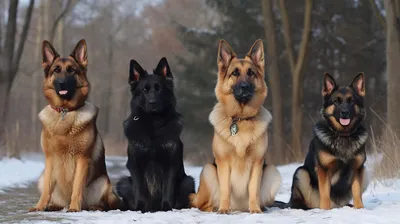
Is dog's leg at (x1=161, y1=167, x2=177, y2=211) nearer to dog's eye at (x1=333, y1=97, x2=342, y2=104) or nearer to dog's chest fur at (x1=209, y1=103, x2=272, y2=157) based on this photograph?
dog's chest fur at (x1=209, y1=103, x2=272, y2=157)

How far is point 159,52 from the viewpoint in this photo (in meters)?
31.0

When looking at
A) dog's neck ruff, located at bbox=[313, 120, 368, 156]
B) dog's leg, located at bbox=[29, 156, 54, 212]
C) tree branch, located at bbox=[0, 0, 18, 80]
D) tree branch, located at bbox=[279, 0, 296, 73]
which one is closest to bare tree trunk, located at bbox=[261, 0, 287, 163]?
tree branch, located at bbox=[279, 0, 296, 73]

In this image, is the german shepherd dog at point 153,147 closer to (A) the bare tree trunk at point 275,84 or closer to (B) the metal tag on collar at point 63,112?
(B) the metal tag on collar at point 63,112

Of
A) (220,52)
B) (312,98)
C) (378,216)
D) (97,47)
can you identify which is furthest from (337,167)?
(97,47)

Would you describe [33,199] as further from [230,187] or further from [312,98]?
[312,98]

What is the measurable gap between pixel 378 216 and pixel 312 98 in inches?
654

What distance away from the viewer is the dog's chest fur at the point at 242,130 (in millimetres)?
5445

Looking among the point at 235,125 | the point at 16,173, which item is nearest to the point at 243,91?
the point at 235,125

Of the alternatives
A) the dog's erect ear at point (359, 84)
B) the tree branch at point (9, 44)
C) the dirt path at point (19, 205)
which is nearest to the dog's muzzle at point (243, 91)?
the dog's erect ear at point (359, 84)

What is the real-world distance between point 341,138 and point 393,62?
16.8 ft

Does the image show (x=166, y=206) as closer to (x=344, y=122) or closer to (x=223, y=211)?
(x=223, y=211)

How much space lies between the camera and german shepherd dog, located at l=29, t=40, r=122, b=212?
18.0 ft

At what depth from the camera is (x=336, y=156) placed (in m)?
5.51

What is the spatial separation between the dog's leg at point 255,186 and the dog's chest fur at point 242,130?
205mm
